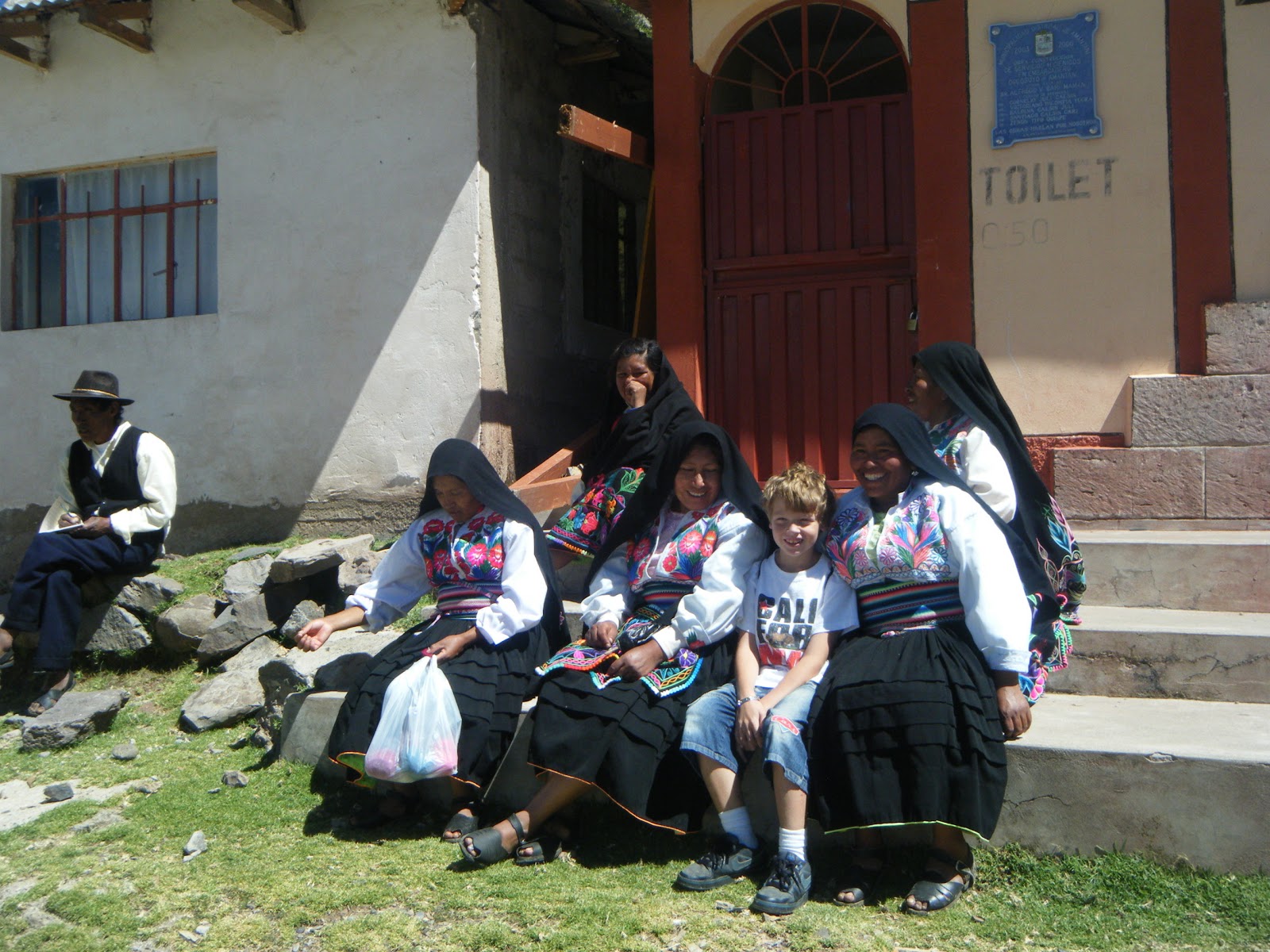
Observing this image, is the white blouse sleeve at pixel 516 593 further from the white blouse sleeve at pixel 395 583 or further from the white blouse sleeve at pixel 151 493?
the white blouse sleeve at pixel 151 493

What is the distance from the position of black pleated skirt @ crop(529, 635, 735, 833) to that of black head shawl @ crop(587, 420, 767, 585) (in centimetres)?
61

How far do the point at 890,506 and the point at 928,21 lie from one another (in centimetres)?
371

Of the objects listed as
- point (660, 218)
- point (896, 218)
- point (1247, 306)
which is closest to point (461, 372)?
point (660, 218)

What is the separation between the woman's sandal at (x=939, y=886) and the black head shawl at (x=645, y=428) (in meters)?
2.10

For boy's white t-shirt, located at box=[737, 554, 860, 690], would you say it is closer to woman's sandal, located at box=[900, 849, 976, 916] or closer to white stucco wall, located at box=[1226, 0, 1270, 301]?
woman's sandal, located at box=[900, 849, 976, 916]

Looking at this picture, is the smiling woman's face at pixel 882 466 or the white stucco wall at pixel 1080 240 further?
the white stucco wall at pixel 1080 240

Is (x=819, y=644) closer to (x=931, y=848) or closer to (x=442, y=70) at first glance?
(x=931, y=848)

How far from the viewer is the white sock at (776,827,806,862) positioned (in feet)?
10.8

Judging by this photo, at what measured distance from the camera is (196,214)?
305 inches

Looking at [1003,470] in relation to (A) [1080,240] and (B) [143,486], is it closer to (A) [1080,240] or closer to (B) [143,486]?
(A) [1080,240]

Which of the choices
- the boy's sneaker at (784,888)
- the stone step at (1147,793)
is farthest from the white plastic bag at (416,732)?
the stone step at (1147,793)

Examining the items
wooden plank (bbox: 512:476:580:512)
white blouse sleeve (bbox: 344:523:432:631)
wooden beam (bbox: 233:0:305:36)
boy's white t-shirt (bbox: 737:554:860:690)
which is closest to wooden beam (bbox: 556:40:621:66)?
wooden beam (bbox: 233:0:305:36)

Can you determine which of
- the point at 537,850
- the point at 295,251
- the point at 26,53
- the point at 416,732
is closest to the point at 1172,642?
the point at 537,850

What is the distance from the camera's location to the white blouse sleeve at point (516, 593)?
4098 millimetres
